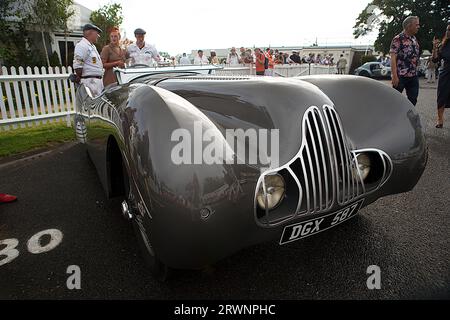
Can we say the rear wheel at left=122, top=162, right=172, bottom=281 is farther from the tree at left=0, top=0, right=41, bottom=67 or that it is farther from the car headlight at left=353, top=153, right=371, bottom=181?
the tree at left=0, top=0, right=41, bottom=67

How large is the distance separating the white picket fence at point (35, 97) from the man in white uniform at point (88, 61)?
4.13 ft

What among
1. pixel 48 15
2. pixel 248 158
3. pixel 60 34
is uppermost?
pixel 48 15

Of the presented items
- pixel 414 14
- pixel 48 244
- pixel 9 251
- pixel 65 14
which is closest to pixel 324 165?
pixel 48 244

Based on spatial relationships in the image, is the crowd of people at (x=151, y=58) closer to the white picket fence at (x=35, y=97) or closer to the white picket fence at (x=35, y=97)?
the white picket fence at (x=35, y=97)

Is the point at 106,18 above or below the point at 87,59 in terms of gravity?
above

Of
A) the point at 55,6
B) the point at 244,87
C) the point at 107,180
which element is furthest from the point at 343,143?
the point at 55,6

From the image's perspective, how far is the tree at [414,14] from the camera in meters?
30.2

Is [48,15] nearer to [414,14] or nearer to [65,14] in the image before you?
[65,14]

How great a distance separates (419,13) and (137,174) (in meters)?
38.3

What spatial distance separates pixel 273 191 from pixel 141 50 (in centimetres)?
441

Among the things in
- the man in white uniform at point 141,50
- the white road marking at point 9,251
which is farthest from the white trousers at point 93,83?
the white road marking at point 9,251

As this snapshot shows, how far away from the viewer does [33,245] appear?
2.17 meters
